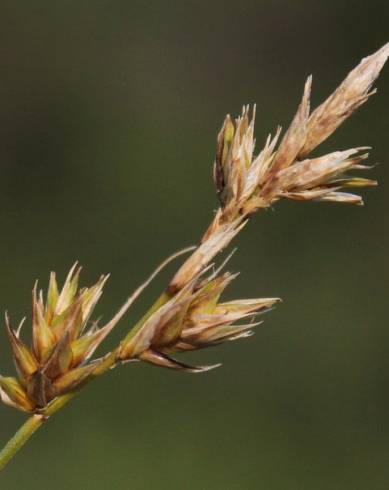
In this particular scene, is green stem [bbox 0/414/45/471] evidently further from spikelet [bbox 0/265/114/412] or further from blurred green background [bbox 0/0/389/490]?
blurred green background [bbox 0/0/389/490]

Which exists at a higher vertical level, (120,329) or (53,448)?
(120,329)

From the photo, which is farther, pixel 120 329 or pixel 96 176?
pixel 96 176

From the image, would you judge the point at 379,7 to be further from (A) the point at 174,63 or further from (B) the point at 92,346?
(B) the point at 92,346

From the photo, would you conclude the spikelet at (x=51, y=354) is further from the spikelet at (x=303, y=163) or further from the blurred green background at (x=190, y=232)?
the blurred green background at (x=190, y=232)

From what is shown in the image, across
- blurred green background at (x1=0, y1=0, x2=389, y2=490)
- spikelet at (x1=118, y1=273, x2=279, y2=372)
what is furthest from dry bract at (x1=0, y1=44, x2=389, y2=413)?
blurred green background at (x1=0, y1=0, x2=389, y2=490)

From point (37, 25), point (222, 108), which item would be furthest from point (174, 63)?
point (37, 25)

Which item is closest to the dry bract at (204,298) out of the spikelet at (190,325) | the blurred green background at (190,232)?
the spikelet at (190,325)
